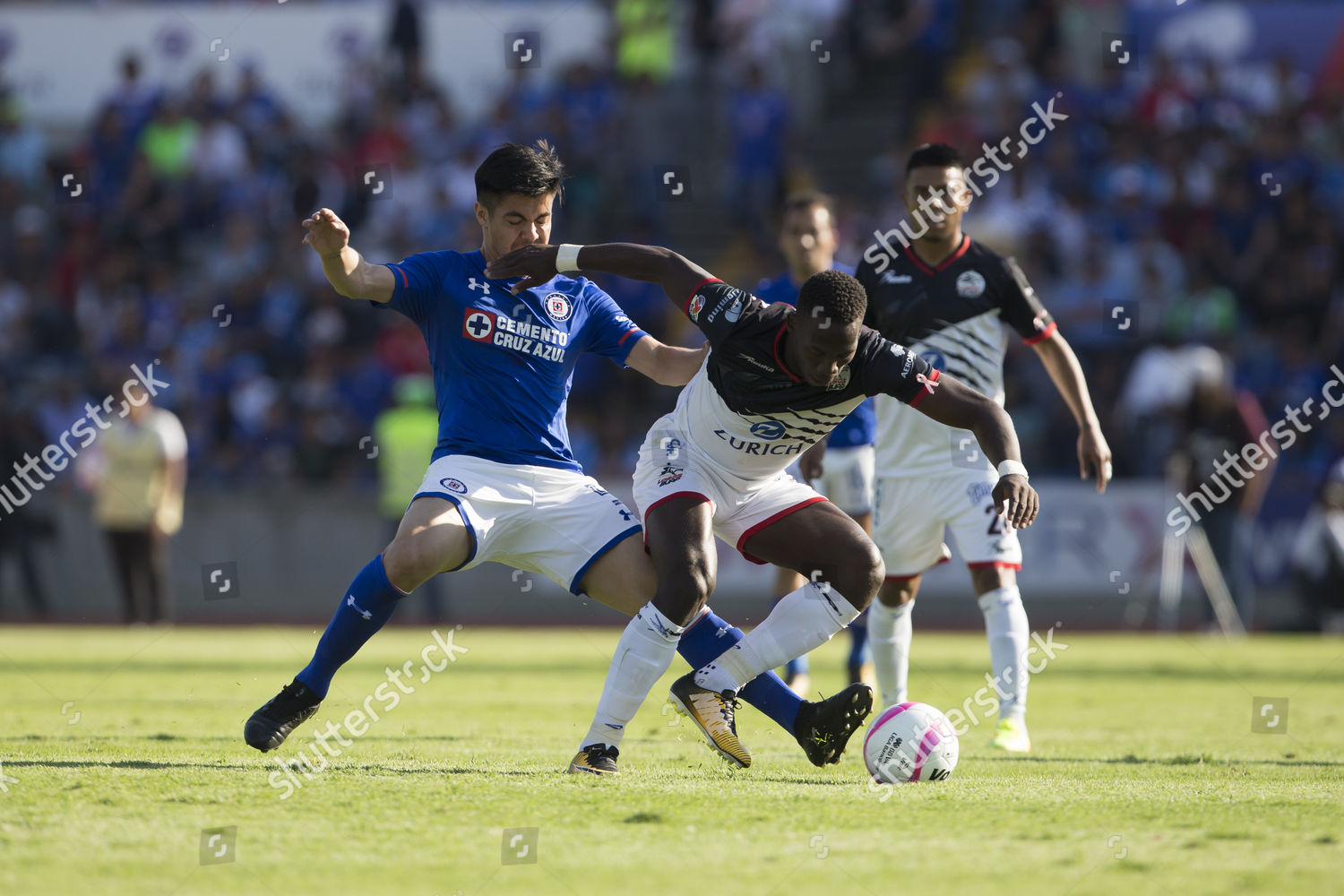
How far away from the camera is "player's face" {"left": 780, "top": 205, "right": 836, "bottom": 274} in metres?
8.17

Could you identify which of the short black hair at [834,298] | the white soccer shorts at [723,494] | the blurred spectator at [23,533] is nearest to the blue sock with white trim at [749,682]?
the white soccer shorts at [723,494]

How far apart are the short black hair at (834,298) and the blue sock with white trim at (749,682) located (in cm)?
144

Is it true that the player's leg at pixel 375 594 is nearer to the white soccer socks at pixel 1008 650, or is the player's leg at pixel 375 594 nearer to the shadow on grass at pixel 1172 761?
the shadow on grass at pixel 1172 761

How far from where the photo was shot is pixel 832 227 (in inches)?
332

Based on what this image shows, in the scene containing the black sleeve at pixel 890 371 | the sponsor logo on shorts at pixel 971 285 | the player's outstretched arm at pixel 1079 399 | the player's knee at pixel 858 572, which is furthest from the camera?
the sponsor logo on shorts at pixel 971 285

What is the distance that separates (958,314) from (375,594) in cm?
316

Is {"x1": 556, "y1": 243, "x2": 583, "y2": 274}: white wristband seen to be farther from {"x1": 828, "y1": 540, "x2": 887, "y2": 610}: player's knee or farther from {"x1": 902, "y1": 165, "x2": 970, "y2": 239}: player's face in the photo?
{"x1": 902, "y1": 165, "x2": 970, "y2": 239}: player's face

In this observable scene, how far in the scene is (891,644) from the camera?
7.21m

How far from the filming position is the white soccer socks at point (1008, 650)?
6777 millimetres

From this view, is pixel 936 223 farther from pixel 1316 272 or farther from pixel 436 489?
pixel 1316 272

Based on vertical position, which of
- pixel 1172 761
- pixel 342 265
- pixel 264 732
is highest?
pixel 342 265

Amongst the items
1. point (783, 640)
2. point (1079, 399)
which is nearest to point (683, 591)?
point (783, 640)

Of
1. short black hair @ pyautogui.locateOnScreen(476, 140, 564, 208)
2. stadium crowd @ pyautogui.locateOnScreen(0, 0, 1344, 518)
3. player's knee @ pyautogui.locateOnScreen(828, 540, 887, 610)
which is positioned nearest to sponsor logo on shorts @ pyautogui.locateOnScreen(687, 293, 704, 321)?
short black hair @ pyautogui.locateOnScreen(476, 140, 564, 208)

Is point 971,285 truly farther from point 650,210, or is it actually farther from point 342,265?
point 650,210
